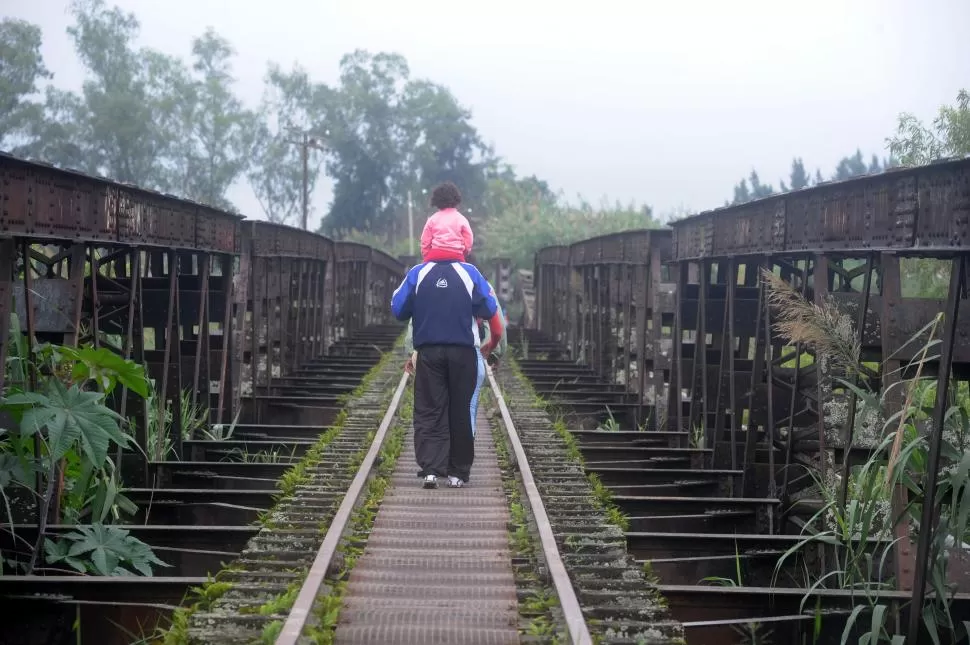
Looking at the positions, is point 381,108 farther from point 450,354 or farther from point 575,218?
point 450,354

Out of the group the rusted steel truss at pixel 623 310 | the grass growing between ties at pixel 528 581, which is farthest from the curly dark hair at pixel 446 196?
the rusted steel truss at pixel 623 310

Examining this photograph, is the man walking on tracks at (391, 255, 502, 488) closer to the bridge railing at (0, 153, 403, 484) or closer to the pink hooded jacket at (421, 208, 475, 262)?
the pink hooded jacket at (421, 208, 475, 262)

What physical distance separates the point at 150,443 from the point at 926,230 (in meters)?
6.96

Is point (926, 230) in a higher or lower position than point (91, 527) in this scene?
higher

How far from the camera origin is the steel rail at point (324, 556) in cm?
486

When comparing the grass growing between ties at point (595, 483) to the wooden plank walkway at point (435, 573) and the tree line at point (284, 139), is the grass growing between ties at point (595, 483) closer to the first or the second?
the wooden plank walkway at point (435, 573)

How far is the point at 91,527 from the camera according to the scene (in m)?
7.09

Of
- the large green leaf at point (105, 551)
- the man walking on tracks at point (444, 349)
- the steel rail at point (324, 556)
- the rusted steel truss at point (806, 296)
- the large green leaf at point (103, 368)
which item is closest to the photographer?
the steel rail at point (324, 556)

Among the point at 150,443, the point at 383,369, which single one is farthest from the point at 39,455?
the point at 383,369

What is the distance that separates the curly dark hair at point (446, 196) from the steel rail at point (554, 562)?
Result: 1.95 m

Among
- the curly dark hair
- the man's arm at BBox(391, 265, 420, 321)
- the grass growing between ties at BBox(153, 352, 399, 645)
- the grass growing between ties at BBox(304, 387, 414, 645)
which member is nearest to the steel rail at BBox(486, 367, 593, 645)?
the grass growing between ties at BBox(304, 387, 414, 645)

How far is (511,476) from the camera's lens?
891 cm

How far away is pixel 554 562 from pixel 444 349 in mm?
2483

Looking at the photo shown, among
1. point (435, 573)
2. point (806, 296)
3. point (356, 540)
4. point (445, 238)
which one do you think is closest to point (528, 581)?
point (435, 573)
